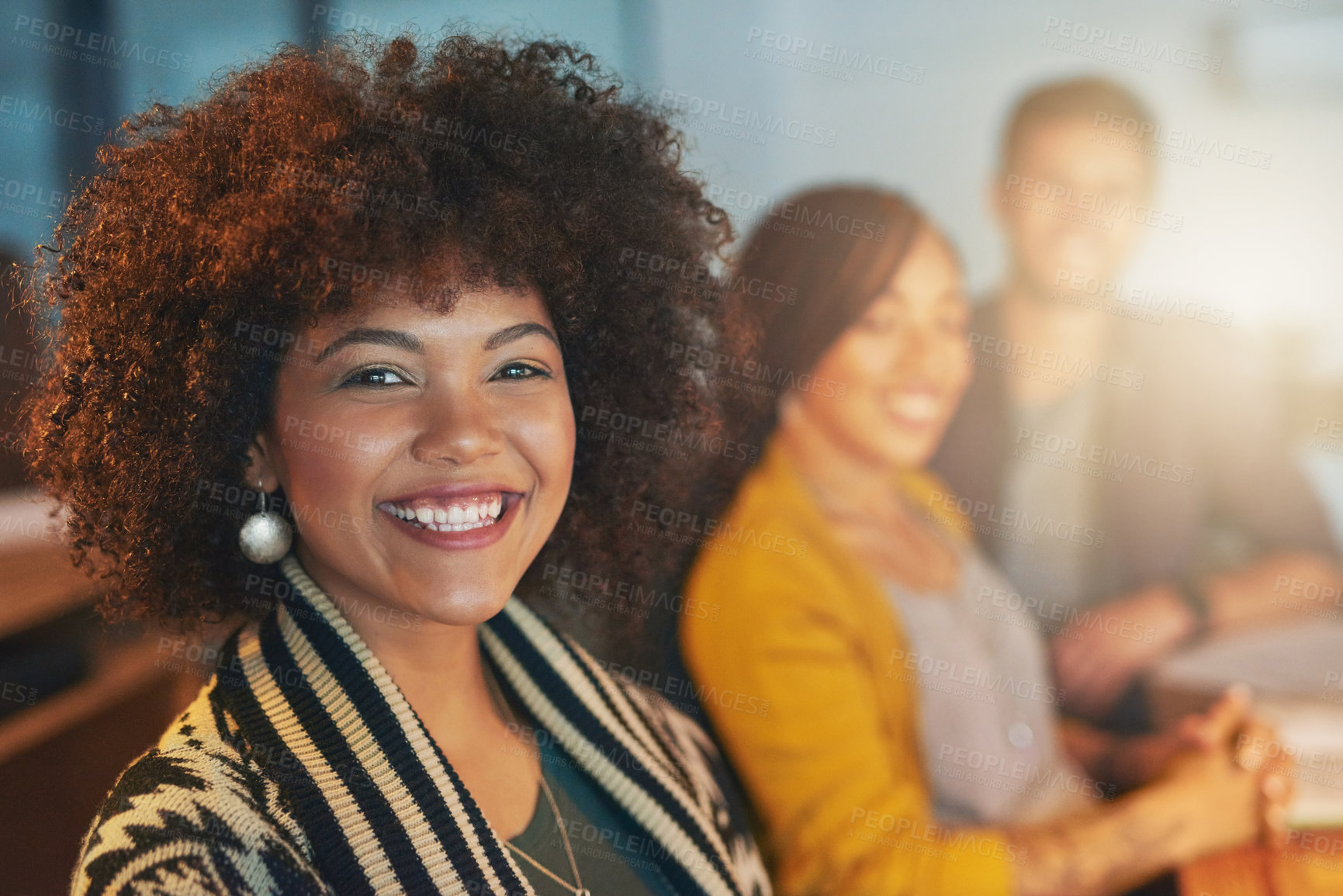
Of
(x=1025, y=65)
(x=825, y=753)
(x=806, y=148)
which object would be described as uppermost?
(x=1025, y=65)

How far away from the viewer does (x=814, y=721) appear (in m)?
2.43

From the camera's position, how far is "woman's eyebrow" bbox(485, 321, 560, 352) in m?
1.36

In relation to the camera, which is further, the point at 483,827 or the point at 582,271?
the point at 582,271

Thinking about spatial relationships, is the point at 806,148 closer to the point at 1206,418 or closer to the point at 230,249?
the point at 1206,418

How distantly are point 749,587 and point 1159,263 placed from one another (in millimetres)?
1536

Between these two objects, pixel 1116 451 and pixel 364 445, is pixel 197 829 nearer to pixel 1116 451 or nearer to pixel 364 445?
pixel 364 445

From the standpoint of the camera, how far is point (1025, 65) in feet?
9.30

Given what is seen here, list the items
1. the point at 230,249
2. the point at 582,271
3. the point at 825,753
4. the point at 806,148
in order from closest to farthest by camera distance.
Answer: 1. the point at 230,249
2. the point at 582,271
3. the point at 825,753
4. the point at 806,148

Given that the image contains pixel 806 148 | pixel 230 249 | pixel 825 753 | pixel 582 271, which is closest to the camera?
pixel 230 249

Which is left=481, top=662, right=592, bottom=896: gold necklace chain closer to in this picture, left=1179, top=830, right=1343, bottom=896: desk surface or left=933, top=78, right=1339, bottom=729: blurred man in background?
left=933, top=78, right=1339, bottom=729: blurred man in background

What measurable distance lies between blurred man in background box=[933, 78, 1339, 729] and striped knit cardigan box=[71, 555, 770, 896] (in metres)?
1.64

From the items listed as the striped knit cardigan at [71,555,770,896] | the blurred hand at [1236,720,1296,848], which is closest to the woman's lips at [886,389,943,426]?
the blurred hand at [1236,720,1296,848]

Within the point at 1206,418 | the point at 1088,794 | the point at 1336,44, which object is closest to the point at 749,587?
the point at 1088,794

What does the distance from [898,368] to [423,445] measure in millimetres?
1648
